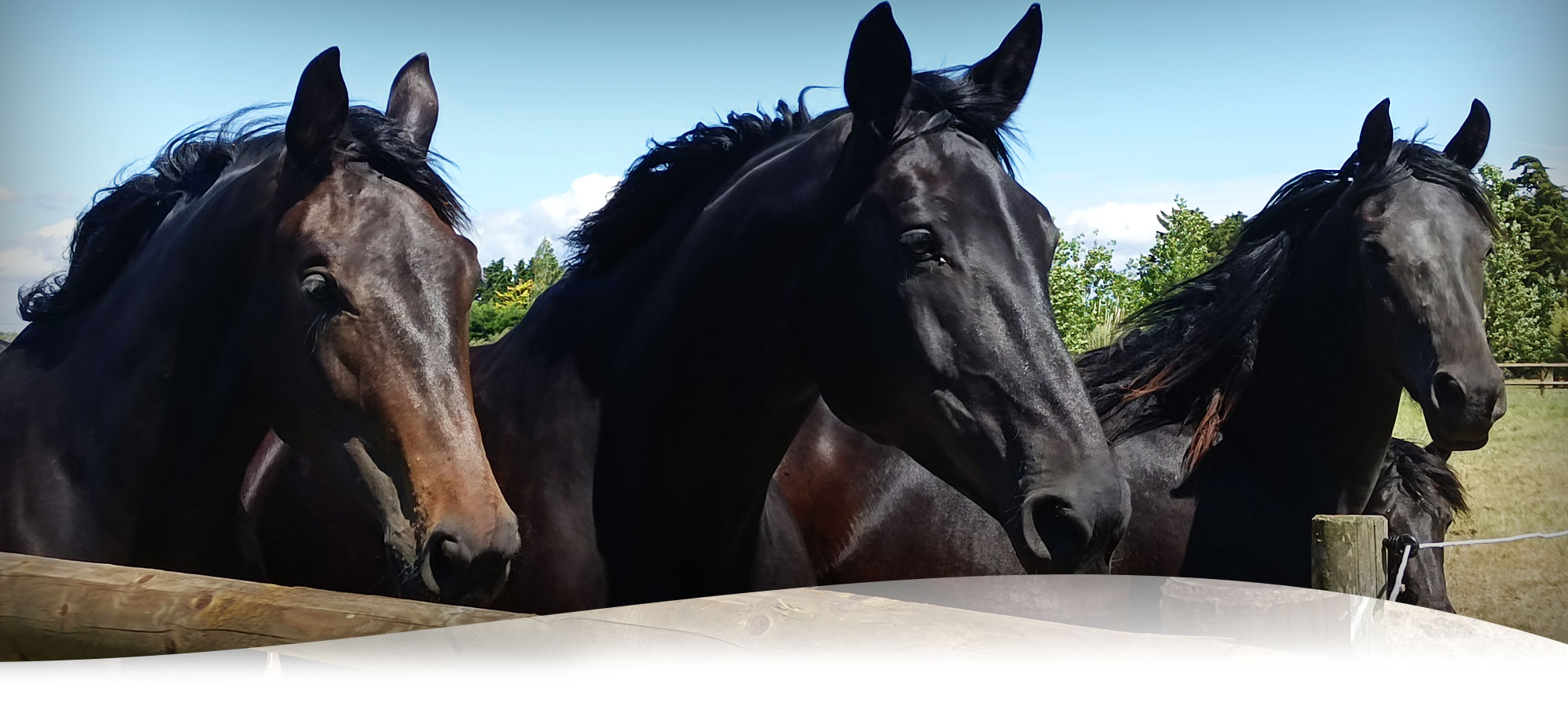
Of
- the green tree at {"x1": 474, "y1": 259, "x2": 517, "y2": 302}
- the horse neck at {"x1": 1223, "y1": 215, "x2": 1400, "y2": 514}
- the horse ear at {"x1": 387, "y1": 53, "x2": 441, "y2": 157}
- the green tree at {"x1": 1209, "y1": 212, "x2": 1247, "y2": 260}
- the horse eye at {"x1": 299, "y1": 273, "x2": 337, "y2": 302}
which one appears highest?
the horse ear at {"x1": 387, "y1": 53, "x2": 441, "y2": 157}

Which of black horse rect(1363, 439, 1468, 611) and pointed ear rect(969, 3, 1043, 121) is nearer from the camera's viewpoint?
pointed ear rect(969, 3, 1043, 121)

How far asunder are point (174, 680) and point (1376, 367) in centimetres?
250

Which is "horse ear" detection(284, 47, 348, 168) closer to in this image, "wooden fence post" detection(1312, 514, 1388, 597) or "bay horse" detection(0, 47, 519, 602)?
"bay horse" detection(0, 47, 519, 602)

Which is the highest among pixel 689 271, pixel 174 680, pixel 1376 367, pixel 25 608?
pixel 689 271

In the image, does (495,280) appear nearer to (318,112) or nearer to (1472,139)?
(318,112)

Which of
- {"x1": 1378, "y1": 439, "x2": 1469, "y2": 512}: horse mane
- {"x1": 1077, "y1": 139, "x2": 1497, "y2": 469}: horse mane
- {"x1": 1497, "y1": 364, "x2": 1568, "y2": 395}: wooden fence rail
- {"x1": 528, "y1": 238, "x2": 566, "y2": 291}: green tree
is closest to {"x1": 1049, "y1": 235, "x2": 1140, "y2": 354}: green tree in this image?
{"x1": 1077, "y1": 139, "x2": 1497, "y2": 469}: horse mane

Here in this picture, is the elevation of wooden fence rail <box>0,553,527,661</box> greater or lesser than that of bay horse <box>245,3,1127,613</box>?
lesser

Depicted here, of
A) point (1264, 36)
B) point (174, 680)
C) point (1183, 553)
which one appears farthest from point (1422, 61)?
point (174, 680)

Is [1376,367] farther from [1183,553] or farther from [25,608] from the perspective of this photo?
[25,608]

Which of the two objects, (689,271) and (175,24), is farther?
(175,24)

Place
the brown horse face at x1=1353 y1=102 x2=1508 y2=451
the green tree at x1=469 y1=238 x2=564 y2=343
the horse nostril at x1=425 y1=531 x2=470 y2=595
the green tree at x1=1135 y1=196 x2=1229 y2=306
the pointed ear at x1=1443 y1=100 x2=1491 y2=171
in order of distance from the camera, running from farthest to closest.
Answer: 1. the green tree at x1=1135 y1=196 x2=1229 y2=306
2. the pointed ear at x1=1443 y1=100 x2=1491 y2=171
3. the green tree at x1=469 y1=238 x2=564 y2=343
4. the brown horse face at x1=1353 y1=102 x2=1508 y2=451
5. the horse nostril at x1=425 y1=531 x2=470 y2=595

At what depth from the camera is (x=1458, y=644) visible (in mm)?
2562

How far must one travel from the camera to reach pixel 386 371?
1598mm

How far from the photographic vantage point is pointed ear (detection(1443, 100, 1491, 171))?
7.78 ft
